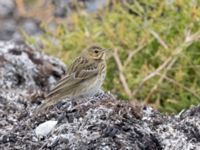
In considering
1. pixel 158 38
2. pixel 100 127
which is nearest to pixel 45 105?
pixel 100 127

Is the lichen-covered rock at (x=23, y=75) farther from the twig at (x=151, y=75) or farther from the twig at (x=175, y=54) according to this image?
the twig at (x=175, y=54)

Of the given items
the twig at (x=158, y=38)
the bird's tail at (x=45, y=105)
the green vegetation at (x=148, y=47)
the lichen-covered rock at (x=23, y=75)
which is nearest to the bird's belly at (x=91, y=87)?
the bird's tail at (x=45, y=105)

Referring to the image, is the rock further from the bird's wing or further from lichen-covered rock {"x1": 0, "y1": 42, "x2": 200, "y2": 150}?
the bird's wing

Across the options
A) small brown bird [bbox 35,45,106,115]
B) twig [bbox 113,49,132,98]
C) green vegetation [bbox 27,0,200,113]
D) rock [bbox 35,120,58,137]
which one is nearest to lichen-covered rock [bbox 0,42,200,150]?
rock [bbox 35,120,58,137]

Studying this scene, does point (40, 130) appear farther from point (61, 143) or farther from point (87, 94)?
point (87, 94)

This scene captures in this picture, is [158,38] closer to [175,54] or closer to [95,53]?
[175,54]
